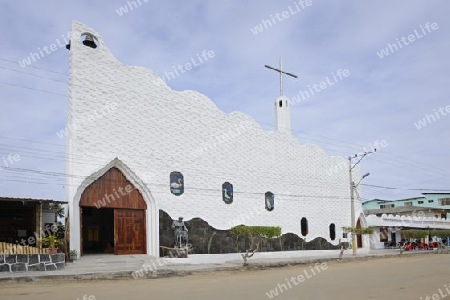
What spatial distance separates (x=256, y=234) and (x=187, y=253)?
3450 mm

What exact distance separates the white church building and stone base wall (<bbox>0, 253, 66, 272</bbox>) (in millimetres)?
2513

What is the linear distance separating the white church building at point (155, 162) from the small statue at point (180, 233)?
575 millimetres

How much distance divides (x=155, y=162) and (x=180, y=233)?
360cm

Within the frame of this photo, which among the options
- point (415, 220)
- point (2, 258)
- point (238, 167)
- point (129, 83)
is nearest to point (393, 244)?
point (415, 220)

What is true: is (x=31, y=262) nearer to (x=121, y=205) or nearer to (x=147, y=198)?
(x=121, y=205)

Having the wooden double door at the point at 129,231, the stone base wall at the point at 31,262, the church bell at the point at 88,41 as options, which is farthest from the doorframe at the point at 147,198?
the church bell at the point at 88,41

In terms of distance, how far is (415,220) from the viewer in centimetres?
4619

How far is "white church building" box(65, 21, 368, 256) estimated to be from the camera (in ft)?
66.5

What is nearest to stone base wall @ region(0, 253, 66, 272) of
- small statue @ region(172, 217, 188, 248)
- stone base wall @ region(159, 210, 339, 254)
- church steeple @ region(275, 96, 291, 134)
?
stone base wall @ region(159, 210, 339, 254)

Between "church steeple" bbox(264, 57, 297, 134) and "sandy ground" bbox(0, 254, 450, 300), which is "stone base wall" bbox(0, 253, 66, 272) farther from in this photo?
"church steeple" bbox(264, 57, 297, 134)

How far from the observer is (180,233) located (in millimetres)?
22188

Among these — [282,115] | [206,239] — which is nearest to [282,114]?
[282,115]

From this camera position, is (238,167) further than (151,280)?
Yes

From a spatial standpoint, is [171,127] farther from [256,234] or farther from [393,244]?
[393,244]
